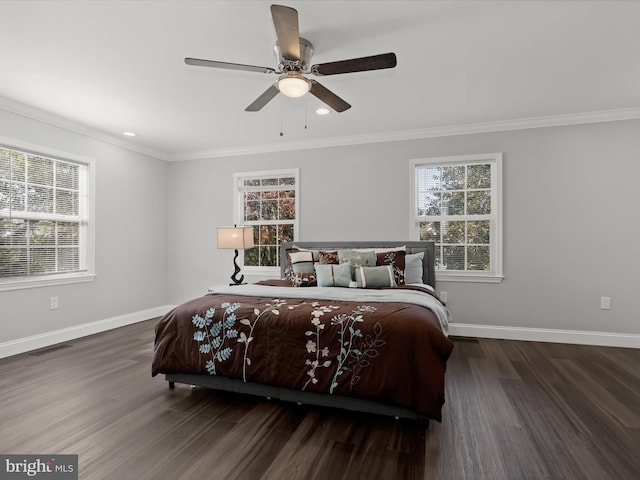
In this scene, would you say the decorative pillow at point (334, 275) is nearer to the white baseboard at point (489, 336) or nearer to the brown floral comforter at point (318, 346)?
the brown floral comforter at point (318, 346)

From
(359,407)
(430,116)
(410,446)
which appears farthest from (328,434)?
(430,116)

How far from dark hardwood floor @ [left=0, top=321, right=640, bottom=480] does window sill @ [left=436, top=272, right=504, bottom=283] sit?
117cm

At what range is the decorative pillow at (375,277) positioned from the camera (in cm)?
347

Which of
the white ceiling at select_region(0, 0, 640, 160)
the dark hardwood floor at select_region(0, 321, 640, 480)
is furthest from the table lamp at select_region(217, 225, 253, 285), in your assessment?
the dark hardwood floor at select_region(0, 321, 640, 480)

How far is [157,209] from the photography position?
5363 mm

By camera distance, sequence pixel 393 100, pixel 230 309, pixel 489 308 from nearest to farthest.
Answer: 1. pixel 230 309
2. pixel 393 100
3. pixel 489 308

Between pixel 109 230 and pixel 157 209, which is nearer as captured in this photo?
pixel 109 230

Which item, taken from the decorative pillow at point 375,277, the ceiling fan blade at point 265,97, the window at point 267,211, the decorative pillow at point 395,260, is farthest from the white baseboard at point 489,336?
the ceiling fan blade at point 265,97

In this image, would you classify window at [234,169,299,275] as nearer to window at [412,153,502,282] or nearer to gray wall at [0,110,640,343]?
gray wall at [0,110,640,343]

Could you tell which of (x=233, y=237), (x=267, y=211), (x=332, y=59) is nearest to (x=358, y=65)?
(x=332, y=59)

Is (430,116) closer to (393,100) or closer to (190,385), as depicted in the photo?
(393,100)

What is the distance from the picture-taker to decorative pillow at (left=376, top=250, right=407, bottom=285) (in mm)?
3703

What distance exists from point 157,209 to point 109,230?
0.90 m

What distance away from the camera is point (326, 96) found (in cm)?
264
